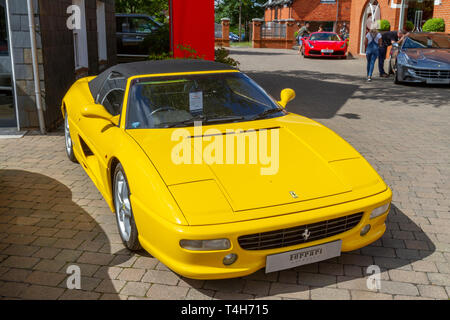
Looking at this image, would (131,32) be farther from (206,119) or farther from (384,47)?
(206,119)

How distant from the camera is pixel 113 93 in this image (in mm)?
4910

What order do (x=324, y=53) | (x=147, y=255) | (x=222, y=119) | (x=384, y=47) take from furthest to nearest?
(x=324, y=53)
(x=384, y=47)
(x=222, y=119)
(x=147, y=255)

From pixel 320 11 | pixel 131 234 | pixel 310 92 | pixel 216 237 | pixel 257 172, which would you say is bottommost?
pixel 131 234

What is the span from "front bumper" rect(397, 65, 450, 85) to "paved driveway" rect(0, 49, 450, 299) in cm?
655

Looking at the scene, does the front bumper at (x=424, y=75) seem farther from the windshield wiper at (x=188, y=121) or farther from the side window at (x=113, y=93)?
the windshield wiper at (x=188, y=121)

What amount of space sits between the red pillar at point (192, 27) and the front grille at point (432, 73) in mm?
7023

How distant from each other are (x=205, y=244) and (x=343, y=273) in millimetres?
1242

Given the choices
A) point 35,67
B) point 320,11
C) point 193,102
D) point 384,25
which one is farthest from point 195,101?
point 320,11

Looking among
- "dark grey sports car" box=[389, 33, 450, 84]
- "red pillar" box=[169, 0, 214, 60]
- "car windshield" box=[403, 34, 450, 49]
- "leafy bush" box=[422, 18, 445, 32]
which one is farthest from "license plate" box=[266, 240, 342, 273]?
"leafy bush" box=[422, 18, 445, 32]

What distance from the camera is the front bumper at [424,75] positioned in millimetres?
13880

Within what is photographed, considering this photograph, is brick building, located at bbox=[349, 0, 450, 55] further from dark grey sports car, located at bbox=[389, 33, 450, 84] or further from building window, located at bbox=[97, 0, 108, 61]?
building window, located at bbox=[97, 0, 108, 61]
